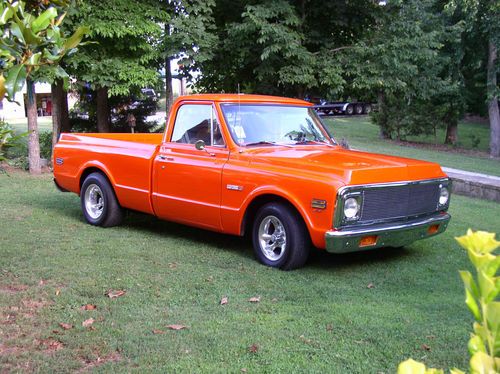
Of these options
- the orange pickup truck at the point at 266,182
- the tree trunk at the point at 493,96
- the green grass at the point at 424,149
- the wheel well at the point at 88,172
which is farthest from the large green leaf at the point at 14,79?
the tree trunk at the point at 493,96

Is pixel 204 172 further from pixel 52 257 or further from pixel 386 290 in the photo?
pixel 386 290

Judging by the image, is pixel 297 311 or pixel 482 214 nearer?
pixel 297 311

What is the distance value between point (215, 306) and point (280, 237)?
141 cm

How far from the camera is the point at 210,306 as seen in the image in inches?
201

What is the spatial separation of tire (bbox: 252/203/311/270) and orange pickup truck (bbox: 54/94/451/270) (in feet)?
0.04

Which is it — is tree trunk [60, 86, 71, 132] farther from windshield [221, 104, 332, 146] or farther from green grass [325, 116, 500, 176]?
windshield [221, 104, 332, 146]

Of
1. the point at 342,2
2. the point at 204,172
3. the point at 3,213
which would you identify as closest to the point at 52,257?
the point at 204,172

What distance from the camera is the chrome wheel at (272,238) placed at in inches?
247

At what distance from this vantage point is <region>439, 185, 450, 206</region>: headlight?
666 cm

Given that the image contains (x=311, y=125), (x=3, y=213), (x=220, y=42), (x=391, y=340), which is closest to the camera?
(x=391, y=340)

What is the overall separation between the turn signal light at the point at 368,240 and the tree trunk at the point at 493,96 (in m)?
17.0

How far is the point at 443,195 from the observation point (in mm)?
6715

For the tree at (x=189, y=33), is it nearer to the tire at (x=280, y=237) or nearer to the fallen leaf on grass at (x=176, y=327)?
the tire at (x=280, y=237)

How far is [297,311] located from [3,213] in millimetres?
5768
